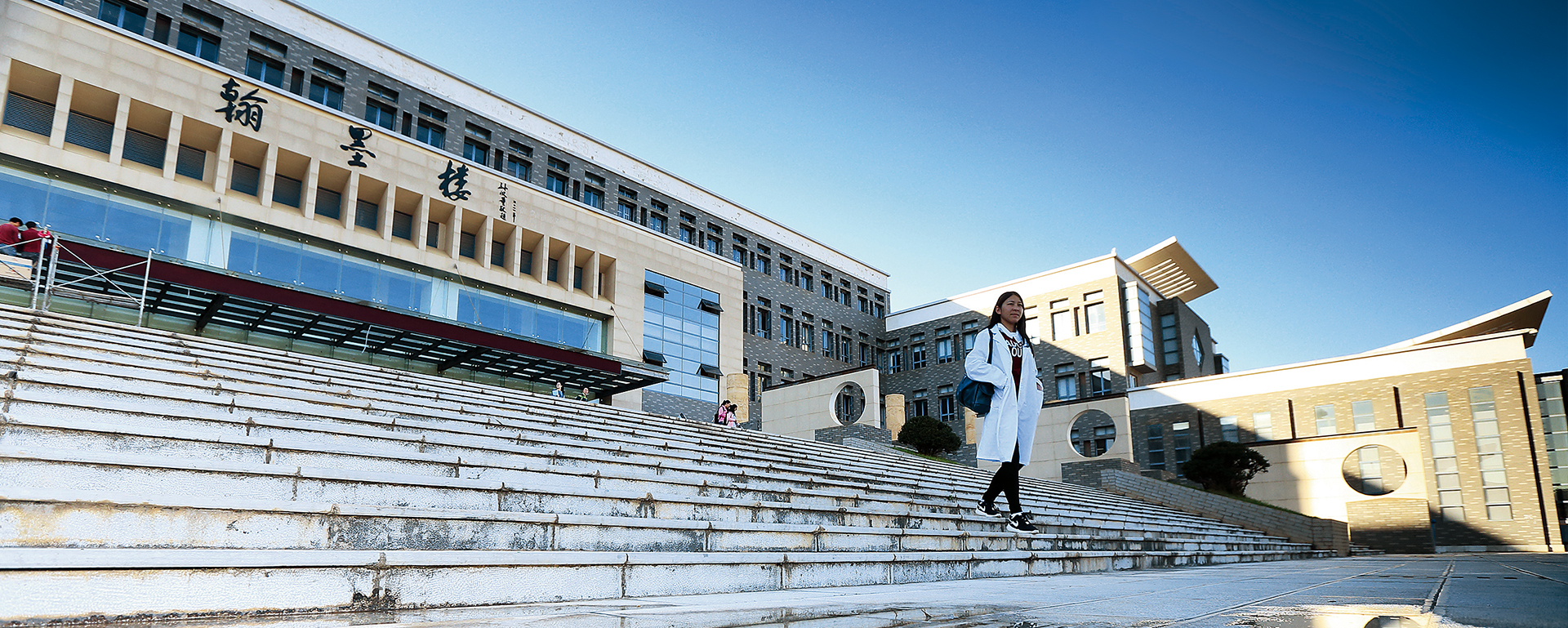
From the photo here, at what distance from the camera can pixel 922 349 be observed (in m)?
56.6

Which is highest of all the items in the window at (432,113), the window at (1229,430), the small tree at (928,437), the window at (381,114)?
the window at (432,113)

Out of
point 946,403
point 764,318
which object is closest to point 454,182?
point 764,318

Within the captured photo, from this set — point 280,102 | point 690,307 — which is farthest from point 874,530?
point 690,307

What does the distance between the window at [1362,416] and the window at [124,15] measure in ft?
159

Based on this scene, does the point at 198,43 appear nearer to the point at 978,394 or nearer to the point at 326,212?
the point at 326,212

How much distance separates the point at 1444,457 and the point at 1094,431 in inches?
496

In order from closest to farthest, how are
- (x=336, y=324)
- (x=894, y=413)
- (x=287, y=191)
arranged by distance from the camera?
1. (x=336, y=324)
2. (x=287, y=191)
3. (x=894, y=413)

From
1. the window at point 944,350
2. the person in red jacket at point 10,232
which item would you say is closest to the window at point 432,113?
the person in red jacket at point 10,232

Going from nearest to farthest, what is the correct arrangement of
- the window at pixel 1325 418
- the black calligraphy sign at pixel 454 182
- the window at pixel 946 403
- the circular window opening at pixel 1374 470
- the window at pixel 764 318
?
the black calligraphy sign at pixel 454 182 < the circular window opening at pixel 1374 470 < the window at pixel 1325 418 < the window at pixel 764 318 < the window at pixel 946 403

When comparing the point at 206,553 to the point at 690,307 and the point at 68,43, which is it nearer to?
the point at 68,43

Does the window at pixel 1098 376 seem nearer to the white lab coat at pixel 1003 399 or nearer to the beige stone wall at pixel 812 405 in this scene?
the beige stone wall at pixel 812 405

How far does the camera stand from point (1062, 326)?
4881 centimetres

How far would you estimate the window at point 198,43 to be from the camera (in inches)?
1273

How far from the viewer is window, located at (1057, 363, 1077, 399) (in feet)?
155
